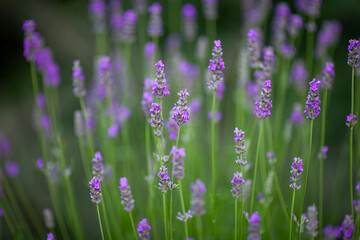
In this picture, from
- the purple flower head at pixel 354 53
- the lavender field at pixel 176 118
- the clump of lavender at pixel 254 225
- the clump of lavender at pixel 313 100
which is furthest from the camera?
the lavender field at pixel 176 118

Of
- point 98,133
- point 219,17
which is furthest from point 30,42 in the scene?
point 219,17

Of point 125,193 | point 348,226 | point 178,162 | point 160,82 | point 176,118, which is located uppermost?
point 160,82

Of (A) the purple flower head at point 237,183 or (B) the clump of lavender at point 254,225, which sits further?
(B) the clump of lavender at point 254,225

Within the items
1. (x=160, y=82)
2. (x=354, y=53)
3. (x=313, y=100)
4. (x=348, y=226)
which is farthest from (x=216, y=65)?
(x=348, y=226)

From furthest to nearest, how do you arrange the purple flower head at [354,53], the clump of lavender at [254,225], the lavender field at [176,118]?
the lavender field at [176,118], the clump of lavender at [254,225], the purple flower head at [354,53]

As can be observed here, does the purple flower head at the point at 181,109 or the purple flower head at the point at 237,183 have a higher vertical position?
the purple flower head at the point at 181,109

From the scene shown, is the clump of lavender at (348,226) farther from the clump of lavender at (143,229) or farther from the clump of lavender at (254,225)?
the clump of lavender at (143,229)

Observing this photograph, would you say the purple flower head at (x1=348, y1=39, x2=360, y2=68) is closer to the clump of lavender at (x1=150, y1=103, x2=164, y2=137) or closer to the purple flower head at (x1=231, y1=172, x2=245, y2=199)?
the purple flower head at (x1=231, y1=172, x2=245, y2=199)

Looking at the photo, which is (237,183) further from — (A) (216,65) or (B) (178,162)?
(A) (216,65)

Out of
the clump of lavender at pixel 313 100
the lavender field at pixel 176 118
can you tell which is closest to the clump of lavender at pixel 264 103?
the lavender field at pixel 176 118
